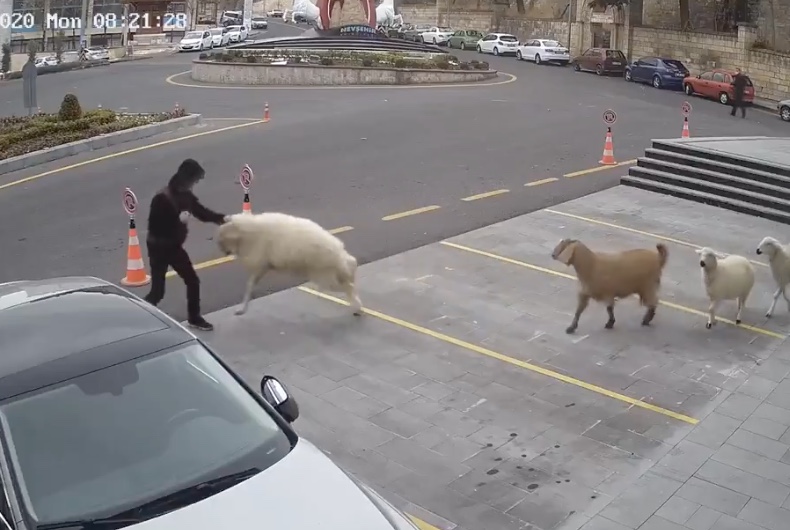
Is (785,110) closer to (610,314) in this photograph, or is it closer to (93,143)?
(93,143)

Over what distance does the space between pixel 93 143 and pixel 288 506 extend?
1778 centimetres

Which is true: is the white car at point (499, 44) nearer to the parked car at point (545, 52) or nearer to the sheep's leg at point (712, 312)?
the parked car at point (545, 52)

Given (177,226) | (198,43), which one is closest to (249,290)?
(177,226)

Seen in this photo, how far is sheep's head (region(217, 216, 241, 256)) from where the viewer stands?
1021 centimetres

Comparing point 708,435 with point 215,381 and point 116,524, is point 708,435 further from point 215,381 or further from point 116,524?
point 116,524

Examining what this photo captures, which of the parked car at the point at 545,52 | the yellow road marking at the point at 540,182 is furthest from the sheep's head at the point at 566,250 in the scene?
the parked car at the point at 545,52

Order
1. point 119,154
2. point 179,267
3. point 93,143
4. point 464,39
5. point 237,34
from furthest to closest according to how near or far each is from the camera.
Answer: point 237,34 < point 464,39 < point 93,143 < point 119,154 < point 179,267

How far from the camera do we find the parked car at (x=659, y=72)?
38531 millimetres

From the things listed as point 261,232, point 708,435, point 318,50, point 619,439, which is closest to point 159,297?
point 261,232

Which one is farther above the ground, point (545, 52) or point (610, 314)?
point (545, 52)

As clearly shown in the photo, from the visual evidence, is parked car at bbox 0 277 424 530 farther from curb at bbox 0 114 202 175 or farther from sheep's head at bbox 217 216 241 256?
curb at bbox 0 114 202 175

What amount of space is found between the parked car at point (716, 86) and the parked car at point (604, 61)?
593cm

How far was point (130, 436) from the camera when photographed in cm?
Answer: 488

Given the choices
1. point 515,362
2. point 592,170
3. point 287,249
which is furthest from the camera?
point 592,170
